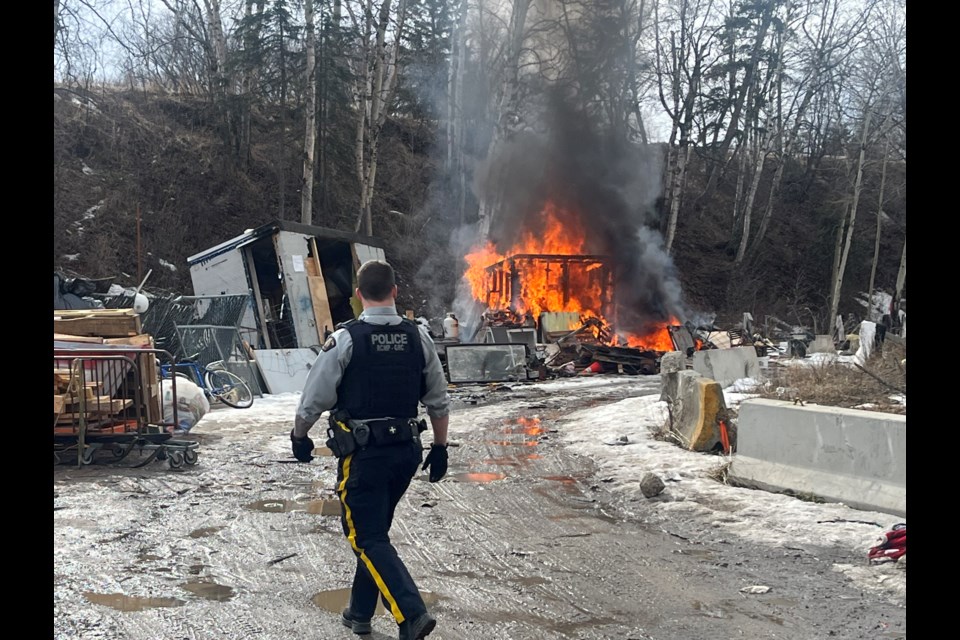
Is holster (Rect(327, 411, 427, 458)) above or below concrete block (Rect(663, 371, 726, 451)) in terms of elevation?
above

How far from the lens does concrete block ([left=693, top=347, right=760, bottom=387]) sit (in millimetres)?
13594

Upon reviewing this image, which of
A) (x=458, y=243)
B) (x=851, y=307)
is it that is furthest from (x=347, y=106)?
(x=851, y=307)

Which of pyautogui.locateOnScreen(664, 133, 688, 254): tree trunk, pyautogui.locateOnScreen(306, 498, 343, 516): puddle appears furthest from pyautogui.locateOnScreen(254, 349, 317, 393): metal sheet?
pyautogui.locateOnScreen(664, 133, 688, 254): tree trunk

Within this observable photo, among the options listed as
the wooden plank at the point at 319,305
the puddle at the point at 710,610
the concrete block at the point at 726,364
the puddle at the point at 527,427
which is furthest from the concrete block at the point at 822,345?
the puddle at the point at 710,610

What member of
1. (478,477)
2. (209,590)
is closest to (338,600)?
(209,590)

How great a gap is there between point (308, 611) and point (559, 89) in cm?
2616

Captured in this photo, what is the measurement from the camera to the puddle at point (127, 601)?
432cm

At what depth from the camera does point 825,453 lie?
6.37 metres

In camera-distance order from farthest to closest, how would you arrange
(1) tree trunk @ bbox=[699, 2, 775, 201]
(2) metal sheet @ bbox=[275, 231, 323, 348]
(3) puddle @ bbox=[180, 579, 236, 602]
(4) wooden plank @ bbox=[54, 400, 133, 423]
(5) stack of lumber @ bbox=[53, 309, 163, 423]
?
(1) tree trunk @ bbox=[699, 2, 775, 201], (2) metal sheet @ bbox=[275, 231, 323, 348], (5) stack of lumber @ bbox=[53, 309, 163, 423], (4) wooden plank @ bbox=[54, 400, 133, 423], (3) puddle @ bbox=[180, 579, 236, 602]

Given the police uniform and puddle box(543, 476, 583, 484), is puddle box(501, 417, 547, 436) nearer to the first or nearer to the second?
puddle box(543, 476, 583, 484)

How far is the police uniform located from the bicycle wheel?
9215 millimetres

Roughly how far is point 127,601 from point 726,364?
11521mm

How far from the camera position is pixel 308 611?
4.31 m

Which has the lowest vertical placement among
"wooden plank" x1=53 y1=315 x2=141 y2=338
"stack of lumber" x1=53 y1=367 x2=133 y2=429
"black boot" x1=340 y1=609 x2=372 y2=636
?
"black boot" x1=340 y1=609 x2=372 y2=636
